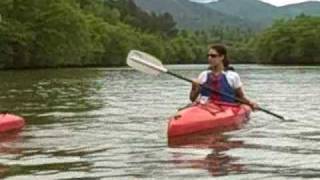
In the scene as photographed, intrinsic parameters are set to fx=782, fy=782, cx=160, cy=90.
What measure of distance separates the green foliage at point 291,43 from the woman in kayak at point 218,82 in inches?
4794

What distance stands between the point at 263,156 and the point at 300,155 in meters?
0.53

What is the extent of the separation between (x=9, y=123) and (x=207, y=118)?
354 cm

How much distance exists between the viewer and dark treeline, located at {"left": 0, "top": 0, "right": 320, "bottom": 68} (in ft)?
250

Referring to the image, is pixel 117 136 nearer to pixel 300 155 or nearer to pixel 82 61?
pixel 300 155

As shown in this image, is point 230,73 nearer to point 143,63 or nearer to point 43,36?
point 143,63

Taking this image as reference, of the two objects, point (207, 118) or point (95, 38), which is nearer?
point (207, 118)

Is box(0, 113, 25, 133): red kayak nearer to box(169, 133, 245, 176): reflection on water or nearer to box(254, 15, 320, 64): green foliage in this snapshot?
box(169, 133, 245, 176): reflection on water

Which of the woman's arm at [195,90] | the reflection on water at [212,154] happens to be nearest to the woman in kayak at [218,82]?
the woman's arm at [195,90]

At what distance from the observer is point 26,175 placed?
371 inches

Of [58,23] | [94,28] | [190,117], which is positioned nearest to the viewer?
[190,117]

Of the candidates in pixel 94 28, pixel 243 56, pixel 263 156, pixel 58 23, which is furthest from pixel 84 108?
pixel 243 56

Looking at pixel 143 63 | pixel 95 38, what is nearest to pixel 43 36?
pixel 95 38

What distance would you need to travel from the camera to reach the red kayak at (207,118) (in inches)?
512

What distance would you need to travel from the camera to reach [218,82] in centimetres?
1461
